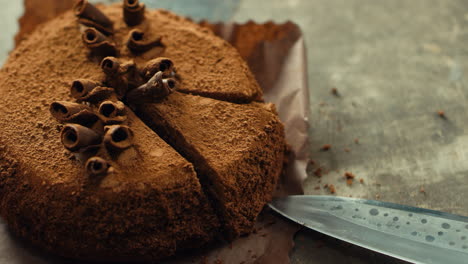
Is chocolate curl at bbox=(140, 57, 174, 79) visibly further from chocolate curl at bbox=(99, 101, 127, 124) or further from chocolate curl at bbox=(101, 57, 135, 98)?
chocolate curl at bbox=(99, 101, 127, 124)

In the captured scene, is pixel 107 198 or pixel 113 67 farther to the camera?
pixel 113 67

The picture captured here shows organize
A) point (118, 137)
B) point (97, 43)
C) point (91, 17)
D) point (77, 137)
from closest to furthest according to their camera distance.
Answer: point (77, 137)
point (118, 137)
point (97, 43)
point (91, 17)

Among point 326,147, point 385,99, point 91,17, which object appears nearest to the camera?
point 91,17

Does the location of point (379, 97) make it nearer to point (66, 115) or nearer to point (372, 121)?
point (372, 121)

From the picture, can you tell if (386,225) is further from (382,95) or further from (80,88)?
(80,88)

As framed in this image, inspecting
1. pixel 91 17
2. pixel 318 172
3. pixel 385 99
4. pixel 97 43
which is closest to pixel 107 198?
pixel 97 43

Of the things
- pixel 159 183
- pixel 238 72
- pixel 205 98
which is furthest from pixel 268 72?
pixel 159 183
